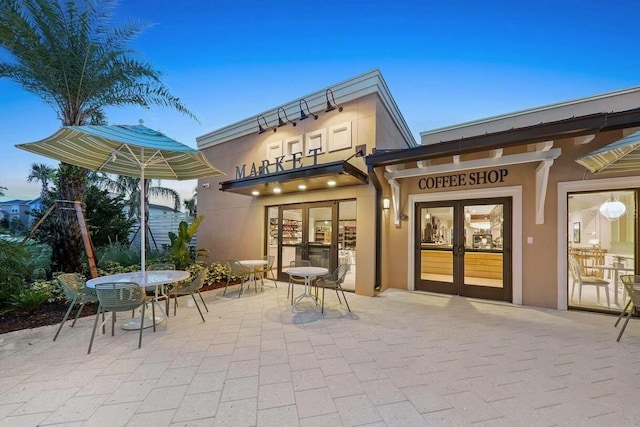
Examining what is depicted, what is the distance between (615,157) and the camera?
3.87 metres

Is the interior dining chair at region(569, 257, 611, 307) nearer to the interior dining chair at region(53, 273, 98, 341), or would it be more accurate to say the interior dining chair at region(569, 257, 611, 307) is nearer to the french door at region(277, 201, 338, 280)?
the french door at region(277, 201, 338, 280)

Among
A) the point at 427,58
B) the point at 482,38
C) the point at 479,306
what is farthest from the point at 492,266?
the point at 427,58

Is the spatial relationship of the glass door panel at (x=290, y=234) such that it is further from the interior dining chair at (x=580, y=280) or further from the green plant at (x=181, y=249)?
the interior dining chair at (x=580, y=280)

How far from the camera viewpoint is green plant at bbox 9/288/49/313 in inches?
176

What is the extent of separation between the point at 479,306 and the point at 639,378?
270cm

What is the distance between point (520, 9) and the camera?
232 inches

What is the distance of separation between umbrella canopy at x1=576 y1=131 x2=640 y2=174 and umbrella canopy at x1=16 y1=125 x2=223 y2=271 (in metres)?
5.78

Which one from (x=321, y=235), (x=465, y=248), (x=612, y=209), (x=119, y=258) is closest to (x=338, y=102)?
(x=321, y=235)

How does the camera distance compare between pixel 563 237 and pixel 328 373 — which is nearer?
pixel 328 373

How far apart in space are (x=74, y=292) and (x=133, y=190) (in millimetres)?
12705

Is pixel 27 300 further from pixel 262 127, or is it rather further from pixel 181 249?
pixel 262 127

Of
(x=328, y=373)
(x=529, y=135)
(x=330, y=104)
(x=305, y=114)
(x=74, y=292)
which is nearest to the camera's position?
(x=328, y=373)

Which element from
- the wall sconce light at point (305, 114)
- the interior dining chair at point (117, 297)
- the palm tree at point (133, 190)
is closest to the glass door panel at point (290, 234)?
the wall sconce light at point (305, 114)

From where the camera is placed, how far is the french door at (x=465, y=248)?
19.3 feet
